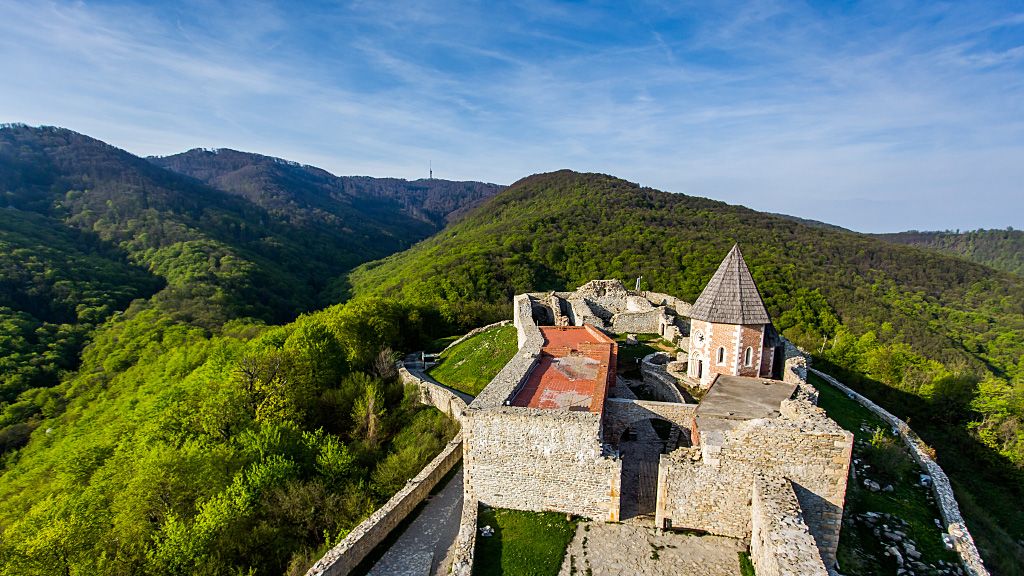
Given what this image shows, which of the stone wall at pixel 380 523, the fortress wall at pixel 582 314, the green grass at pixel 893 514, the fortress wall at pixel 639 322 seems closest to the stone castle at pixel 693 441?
the green grass at pixel 893 514

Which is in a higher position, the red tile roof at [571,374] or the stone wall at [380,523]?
the red tile roof at [571,374]

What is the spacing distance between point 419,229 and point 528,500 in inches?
7513

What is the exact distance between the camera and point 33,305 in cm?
5800

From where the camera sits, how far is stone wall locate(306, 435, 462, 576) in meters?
12.0

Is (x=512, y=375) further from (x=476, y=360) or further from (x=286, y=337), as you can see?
(x=286, y=337)

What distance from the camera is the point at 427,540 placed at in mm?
13586

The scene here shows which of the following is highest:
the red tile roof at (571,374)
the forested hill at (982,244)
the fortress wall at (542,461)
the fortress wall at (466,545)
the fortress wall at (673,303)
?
the forested hill at (982,244)

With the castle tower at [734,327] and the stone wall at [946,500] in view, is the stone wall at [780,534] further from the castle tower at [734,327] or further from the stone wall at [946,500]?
the castle tower at [734,327]

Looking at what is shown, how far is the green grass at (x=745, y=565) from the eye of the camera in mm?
9656

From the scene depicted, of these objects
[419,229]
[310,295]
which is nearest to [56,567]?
[310,295]

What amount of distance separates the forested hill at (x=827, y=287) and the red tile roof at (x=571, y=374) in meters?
12.2

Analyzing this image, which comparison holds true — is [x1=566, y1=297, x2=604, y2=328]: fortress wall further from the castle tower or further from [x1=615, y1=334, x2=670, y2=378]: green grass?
the castle tower

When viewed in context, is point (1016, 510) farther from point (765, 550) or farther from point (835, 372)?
point (765, 550)

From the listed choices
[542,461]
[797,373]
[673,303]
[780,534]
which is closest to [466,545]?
[542,461]
